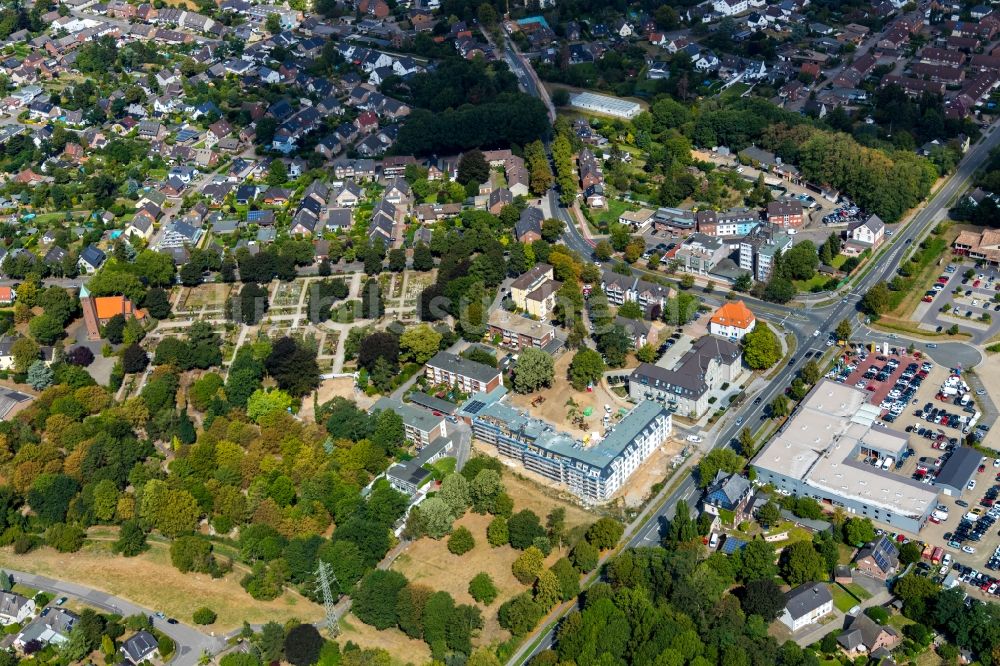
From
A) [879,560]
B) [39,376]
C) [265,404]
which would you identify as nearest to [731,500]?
[879,560]

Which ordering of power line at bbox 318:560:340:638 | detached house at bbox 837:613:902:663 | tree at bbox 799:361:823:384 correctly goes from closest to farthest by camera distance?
detached house at bbox 837:613:902:663 → power line at bbox 318:560:340:638 → tree at bbox 799:361:823:384

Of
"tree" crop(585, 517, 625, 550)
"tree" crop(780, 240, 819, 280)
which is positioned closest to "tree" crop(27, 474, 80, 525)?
"tree" crop(585, 517, 625, 550)

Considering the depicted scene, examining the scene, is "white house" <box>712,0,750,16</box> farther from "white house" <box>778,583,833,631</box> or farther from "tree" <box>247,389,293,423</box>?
"white house" <box>778,583,833,631</box>

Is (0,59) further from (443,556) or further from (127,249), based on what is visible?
(443,556)

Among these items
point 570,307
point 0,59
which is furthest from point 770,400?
point 0,59

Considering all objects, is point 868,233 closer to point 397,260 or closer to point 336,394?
point 397,260

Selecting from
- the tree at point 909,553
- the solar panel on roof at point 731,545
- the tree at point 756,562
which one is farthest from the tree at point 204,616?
the tree at point 909,553
